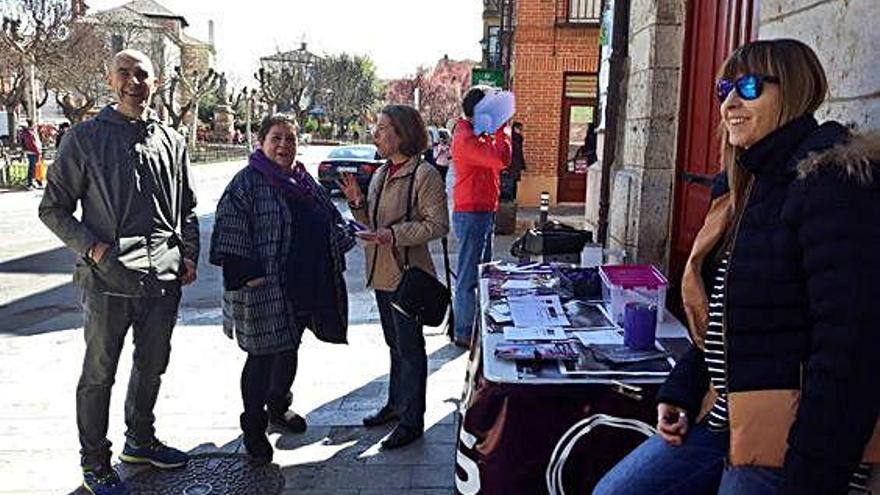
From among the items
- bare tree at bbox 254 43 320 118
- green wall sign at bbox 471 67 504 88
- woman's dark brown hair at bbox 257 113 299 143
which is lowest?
woman's dark brown hair at bbox 257 113 299 143

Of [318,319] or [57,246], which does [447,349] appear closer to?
[318,319]

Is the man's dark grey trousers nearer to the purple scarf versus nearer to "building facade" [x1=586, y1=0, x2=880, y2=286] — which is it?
the purple scarf

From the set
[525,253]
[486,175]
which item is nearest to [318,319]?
[525,253]

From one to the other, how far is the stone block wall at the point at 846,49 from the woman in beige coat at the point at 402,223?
205 centimetres

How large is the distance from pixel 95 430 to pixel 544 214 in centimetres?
414

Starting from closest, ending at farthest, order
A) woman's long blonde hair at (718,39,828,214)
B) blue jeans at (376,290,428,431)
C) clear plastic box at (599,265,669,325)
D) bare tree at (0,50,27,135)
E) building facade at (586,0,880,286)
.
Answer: woman's long blonde hair at (718,39,828,214), clear plastic box at (599,265,669,325), building facade at (586,0,880,286), blue jeans at (376,290,428,431), bare tree at (0,50,27,135)

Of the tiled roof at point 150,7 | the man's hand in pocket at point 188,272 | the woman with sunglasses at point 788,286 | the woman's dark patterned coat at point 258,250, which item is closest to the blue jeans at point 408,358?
the woman's dark patterned coat at point 258,250

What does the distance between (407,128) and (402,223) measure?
52 cm

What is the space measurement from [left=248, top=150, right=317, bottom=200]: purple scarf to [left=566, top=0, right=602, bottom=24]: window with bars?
13314 millimetres

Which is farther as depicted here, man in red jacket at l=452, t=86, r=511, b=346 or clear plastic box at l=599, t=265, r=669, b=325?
man in red jacket at l=452, t=86, r=511, b=346

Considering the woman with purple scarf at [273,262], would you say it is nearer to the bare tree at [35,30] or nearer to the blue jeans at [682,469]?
the blue jeans at [682,469]

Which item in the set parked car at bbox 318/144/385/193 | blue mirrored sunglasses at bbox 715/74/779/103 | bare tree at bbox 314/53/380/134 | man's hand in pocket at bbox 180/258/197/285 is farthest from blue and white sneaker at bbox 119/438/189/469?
bare tree at bbox 314/53/380/134

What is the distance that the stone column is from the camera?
459 cm

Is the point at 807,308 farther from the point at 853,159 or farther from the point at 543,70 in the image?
the point at 543,70
